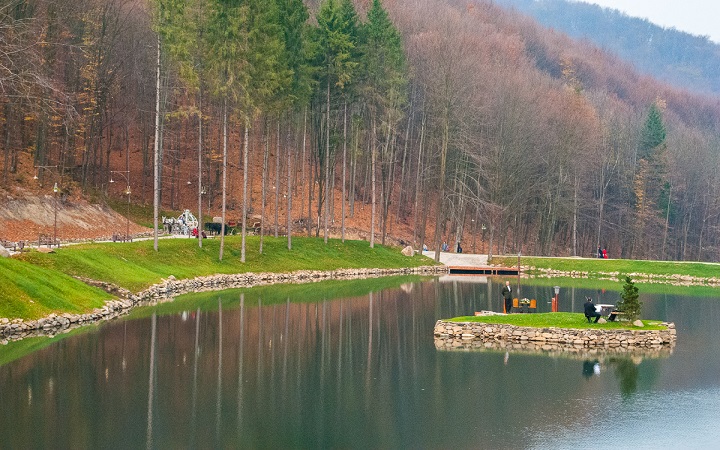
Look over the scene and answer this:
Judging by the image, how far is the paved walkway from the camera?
8238 cm

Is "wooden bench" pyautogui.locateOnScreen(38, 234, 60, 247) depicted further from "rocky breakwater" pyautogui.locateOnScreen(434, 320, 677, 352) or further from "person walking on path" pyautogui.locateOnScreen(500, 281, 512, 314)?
"person walking on path" pyautogui.locateOnScreen(500, 281, 512, 314)

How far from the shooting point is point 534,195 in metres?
94.6

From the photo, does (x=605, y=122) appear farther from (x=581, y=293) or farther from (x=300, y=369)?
(x=300, y=369)

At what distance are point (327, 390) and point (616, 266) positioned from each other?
194ft

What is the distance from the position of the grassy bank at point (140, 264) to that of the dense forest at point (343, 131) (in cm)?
298

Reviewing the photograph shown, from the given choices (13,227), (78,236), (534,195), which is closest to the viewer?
(13,227)

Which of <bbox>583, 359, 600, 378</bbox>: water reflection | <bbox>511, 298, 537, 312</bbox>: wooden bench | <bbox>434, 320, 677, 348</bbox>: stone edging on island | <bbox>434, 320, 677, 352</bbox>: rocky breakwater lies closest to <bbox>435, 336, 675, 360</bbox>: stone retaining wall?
<bbox>434, 320, 677, 352</bbox>: rocky breakwater

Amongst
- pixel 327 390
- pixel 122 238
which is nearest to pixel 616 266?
pixel 122 238

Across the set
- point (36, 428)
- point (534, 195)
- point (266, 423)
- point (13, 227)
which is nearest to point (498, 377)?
point (266, 423)

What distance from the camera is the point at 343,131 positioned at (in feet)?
282

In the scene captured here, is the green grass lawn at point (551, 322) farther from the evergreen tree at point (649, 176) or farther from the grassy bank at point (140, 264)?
the evergreen tree at point (649, 176)

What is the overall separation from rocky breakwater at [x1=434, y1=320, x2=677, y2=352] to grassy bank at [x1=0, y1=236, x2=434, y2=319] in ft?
53.5

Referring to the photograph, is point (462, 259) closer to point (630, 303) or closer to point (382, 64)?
point (382, 64)

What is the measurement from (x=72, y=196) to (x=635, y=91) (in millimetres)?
153416
